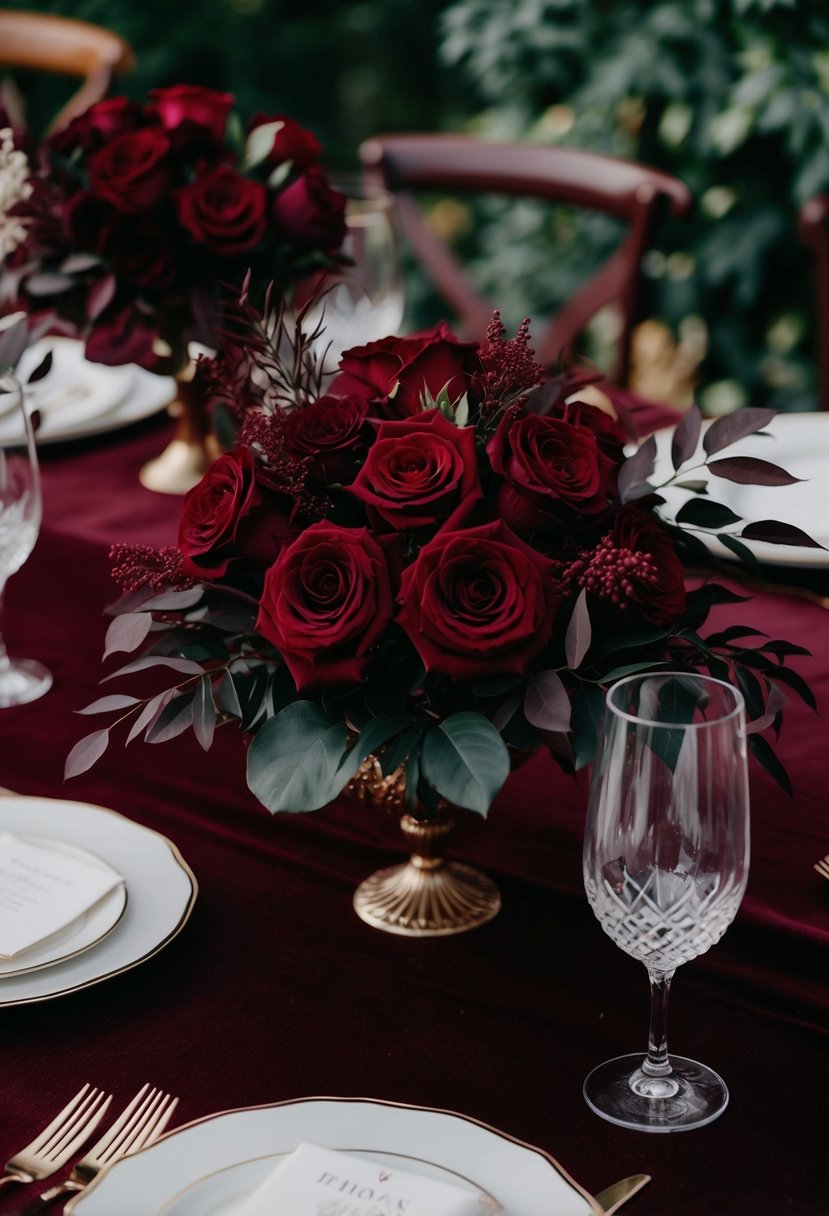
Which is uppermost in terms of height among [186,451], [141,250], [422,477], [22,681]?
[141,250]

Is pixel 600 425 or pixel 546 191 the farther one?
pixel 546 191

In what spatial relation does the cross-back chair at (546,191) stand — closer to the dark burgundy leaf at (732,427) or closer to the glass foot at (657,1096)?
the dark burgundy leaf at (732,427)

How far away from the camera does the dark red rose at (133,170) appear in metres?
1.24

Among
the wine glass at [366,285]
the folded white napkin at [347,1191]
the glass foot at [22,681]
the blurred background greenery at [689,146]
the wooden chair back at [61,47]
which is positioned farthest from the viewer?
the blurred background greenery at [689,146]

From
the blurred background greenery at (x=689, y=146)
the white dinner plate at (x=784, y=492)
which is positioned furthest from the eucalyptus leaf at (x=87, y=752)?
the blurred background greenery at (x=689, y=146)

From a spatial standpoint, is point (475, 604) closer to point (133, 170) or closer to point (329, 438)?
point (329, 438)

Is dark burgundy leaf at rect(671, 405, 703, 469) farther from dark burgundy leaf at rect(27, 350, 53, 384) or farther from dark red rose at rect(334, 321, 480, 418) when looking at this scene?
dark burgundy leaf at rect(27, 350, 53, 384)

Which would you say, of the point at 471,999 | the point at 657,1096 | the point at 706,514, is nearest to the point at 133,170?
the point at 706,514

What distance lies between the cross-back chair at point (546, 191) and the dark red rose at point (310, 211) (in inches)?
25.8

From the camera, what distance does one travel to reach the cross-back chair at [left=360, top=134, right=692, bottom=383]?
1.99m

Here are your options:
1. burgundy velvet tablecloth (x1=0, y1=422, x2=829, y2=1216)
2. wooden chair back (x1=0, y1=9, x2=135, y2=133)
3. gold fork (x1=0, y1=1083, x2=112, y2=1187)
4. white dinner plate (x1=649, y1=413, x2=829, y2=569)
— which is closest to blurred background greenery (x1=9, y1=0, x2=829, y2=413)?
wooden chair back (x1=0, y1=9, x2=135, y2=133)

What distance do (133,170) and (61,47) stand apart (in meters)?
1.74

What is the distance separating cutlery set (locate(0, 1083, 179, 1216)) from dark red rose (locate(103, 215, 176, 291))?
742 mm

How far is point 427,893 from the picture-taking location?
910 mm
